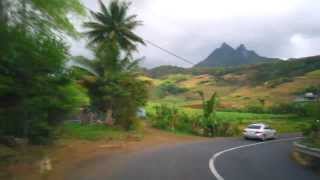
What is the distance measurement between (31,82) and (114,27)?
28.4 m

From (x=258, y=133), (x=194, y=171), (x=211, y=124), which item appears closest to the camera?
(x=194, y=171)

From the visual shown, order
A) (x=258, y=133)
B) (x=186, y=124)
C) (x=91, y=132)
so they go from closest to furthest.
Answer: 1. (x=91, y=132)
2. (x=258, y=133)
3. (x=186, y=124)

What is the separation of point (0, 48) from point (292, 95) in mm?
114781

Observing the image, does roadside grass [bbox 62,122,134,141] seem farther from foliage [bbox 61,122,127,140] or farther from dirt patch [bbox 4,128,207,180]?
dirt patch [bbox 4,128,207,180]

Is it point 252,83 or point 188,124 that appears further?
point 252,83

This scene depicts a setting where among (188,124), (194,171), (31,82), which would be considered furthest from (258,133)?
(194,171)

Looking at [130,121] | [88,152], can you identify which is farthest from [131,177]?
[130,121]

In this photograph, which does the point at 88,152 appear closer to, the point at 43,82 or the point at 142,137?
the point at 43,82

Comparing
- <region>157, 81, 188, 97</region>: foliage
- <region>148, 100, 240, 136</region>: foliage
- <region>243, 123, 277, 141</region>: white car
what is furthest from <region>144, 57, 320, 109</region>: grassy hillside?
<region>243, 123, 277, 141</region>: white car

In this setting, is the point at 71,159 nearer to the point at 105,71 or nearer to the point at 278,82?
the point at 105,71

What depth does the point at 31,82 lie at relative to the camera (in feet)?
73.7

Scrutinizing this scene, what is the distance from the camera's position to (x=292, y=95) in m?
127

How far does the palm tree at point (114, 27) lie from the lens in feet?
164

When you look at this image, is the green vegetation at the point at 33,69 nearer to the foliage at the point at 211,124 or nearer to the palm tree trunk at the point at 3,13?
the palm tree trunk at the point at 3,13
